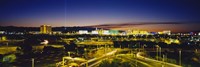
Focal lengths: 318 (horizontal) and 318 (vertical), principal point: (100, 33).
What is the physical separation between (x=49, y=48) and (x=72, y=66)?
29908 millimetres

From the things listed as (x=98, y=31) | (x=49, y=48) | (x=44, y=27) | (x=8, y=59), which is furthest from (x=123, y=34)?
(x=8, y=59)

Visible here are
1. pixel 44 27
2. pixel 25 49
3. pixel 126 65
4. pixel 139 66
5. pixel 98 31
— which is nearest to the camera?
pixel 126 65

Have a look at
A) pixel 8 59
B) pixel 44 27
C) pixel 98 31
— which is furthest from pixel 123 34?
pixel 8 59

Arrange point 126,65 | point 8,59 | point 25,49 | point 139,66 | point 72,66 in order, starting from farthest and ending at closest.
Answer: point 25,49 → point 8,59 → point 139,66 → point 126,65 → point 72,66

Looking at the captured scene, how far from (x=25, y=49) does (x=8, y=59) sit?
1682cm

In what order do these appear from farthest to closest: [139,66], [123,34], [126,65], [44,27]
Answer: [123,34] → [44,27] → [139,66] → [126,65]

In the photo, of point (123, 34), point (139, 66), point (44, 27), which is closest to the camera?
point (139, 66)

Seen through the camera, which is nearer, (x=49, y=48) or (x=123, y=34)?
(x=49, y=48)

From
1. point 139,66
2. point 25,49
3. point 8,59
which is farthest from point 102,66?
point 25,49

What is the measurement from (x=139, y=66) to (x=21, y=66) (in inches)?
396

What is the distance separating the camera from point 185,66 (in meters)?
26.6

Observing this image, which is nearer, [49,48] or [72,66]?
[72,66]

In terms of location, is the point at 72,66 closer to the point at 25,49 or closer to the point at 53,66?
the point at 53,66

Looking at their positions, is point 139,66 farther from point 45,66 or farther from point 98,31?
point 98,31
